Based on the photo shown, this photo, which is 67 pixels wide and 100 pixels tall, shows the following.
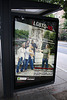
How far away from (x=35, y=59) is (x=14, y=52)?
820 millimetres

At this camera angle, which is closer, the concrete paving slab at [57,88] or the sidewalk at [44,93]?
the sidewalk at [44,93]

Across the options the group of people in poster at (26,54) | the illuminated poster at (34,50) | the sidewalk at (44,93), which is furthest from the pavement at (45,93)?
the group of people in poster at (26,54)

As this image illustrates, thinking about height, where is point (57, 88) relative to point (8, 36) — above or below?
below

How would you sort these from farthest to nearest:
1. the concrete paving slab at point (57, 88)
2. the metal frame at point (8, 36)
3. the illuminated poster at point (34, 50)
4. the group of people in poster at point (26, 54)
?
the concrete paving slab at point (57, 88) → the group of people in poster at point (26, 54) → the illuminated poster at point (34, 50) → the metal frame at point (8, 36)

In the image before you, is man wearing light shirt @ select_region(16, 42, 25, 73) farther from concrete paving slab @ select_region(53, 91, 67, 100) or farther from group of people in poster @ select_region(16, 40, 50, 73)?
concrete paving slab @ select_region(53, 91, 67, 100)

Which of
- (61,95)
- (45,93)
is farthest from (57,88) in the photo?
(45,93)

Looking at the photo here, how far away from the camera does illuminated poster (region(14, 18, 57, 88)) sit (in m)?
3.17

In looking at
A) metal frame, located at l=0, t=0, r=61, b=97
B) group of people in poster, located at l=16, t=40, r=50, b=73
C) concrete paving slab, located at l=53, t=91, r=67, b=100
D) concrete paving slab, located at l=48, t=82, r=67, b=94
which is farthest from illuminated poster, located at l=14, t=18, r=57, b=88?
concrete paving slab, located at l=53, t=91, r=67, b=100

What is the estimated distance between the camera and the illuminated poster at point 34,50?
10.4ft

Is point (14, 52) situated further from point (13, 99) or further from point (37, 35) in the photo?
point (13, 99)

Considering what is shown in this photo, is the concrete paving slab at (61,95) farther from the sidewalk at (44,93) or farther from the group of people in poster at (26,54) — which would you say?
the group of people in poster at (26,54)

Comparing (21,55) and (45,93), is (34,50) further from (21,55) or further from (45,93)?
(45,93)

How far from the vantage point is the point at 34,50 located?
3.46 metres

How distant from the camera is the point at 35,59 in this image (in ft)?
11.6
